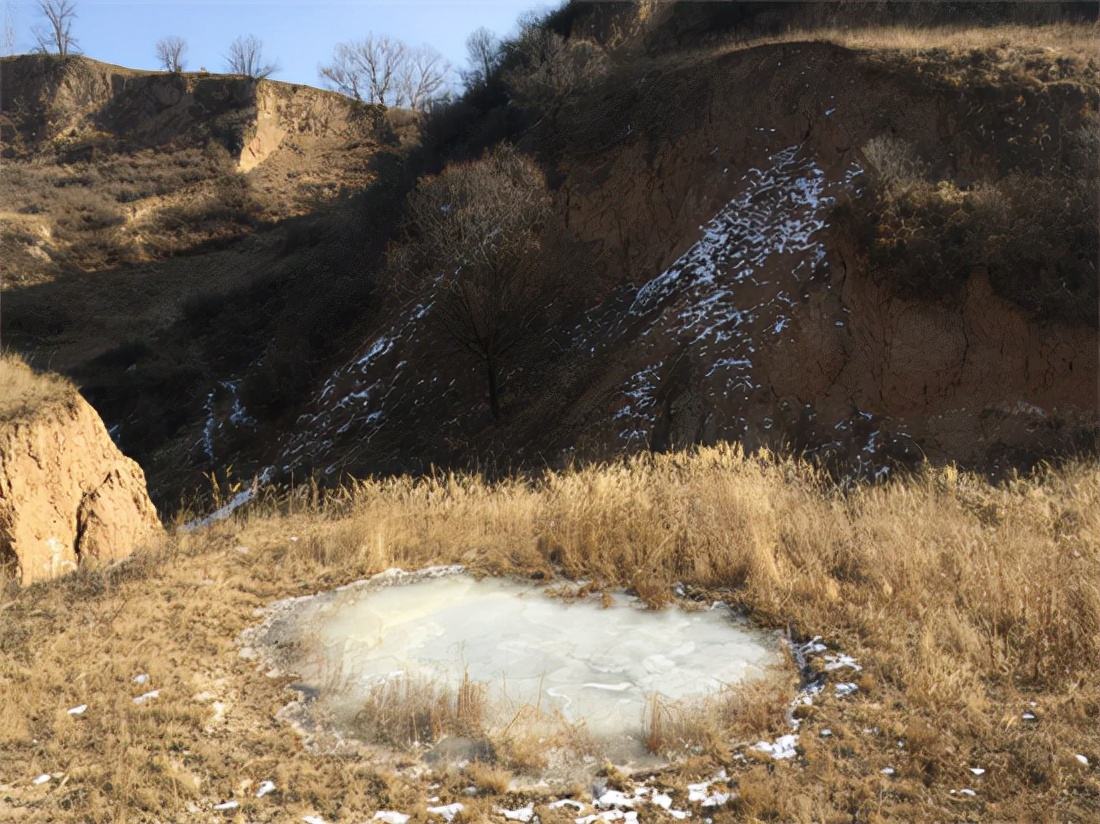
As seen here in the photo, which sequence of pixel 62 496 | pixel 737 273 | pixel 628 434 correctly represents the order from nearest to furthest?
pixel 62 496 < pixel 628 434 < pixel 737 273

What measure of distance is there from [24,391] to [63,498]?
105cm

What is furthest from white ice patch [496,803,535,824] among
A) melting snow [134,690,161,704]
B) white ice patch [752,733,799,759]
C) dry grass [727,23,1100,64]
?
dry grass [727,23,1100,64]

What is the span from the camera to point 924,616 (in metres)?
4.87

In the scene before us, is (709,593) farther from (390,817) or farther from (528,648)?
(390,817)

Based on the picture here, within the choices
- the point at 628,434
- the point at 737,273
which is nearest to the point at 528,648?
the point at 628,434

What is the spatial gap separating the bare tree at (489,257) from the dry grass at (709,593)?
994cm

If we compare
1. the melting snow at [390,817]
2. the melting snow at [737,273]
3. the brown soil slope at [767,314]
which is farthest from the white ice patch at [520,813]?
the melting snow at [737,273]

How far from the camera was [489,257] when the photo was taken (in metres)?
17.2

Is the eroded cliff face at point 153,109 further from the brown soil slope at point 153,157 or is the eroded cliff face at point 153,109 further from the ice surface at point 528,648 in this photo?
the ice surface at point 528,648

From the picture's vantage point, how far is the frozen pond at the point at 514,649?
14.5ft

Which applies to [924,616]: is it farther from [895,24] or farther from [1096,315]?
[895,24]

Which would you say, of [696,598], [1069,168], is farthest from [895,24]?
[696,598]

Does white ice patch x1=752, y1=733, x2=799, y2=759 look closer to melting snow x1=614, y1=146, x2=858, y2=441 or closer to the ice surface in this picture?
the ice surface

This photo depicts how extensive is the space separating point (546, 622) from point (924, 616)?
7.36 ft
